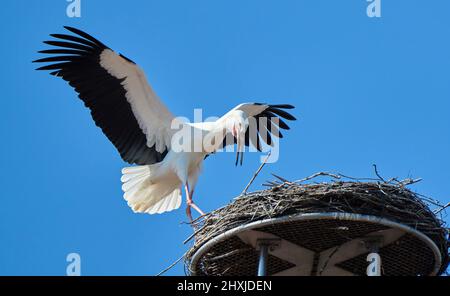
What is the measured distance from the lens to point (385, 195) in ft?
32.4

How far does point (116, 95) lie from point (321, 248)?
3596mm

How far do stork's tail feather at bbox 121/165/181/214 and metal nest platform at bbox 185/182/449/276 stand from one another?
85.3 inches

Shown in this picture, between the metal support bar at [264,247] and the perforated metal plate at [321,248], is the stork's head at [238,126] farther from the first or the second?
the metal support bar at [264,247]

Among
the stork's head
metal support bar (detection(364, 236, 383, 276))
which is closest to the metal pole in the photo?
metal support bar (detection(364, 236, 383, 276))

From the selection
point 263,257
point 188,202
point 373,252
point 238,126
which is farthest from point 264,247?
point 188,202

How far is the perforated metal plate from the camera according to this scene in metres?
9.80

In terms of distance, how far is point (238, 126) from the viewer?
1202cm

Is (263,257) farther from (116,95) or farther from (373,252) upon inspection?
(116,95)

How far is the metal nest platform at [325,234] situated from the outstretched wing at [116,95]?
93.0 inches

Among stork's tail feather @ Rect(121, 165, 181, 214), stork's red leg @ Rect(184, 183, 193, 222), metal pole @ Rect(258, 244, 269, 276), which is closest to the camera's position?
metal pole @ Rect(258, 244, 269, 276)

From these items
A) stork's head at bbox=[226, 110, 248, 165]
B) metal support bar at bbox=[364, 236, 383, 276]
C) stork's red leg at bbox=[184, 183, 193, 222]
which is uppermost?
stork's head at bbox=[226, 110, 248, 165]

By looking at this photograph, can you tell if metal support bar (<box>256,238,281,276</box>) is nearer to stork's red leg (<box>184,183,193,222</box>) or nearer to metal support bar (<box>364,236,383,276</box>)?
metal support bar (<box>364,236,383,276</box>)
